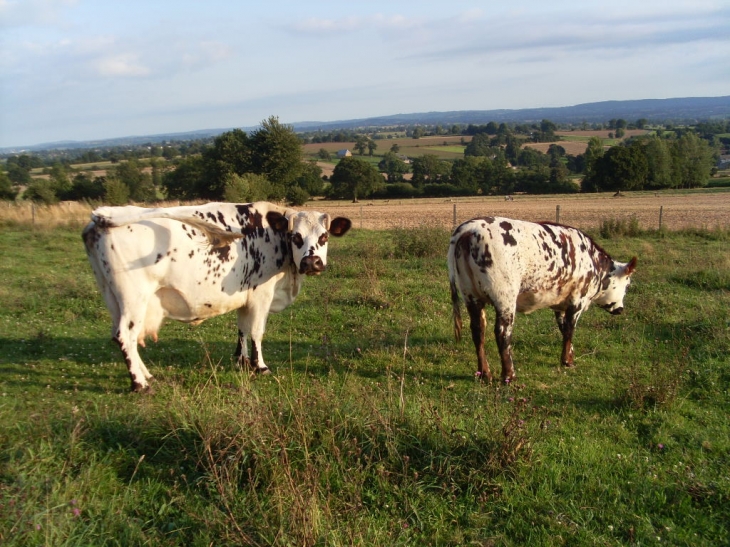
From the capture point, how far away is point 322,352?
26.8 feet

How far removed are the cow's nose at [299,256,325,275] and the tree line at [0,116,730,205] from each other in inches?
1016

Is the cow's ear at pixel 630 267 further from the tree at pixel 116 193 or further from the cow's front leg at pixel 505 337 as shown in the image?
the tree at pixel 116 193

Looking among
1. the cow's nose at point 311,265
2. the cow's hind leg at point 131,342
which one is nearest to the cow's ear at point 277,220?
the cow's nose at point 311,265

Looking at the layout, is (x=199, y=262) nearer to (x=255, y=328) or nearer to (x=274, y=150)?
(x=255, y=328)

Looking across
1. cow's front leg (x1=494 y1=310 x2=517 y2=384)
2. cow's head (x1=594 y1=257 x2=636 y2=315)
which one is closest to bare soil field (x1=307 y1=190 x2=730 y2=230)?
cow's head (x1=594 y1=257 x2=636 y2=315)

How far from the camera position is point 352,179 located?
208ft

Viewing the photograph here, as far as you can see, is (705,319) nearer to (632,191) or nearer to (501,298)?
(501,298)

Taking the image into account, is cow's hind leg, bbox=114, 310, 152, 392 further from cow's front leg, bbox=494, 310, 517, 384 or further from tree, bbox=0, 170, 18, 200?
tree, bbox=0, 170, 18, 200

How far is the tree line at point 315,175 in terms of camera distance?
46.7 meters

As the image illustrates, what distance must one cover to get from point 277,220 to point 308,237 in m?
0.51

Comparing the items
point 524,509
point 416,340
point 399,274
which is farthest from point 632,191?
point 524,509

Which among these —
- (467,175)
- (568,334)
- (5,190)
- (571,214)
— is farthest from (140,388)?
(467,175)

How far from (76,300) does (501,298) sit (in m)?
8.12

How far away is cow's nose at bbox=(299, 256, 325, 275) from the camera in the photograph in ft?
23.1
